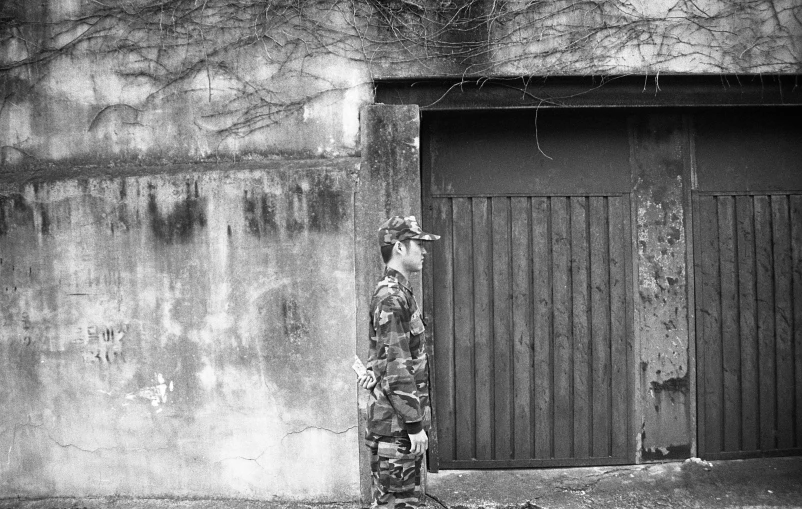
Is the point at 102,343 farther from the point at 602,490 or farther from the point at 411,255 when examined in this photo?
the point at 602,490

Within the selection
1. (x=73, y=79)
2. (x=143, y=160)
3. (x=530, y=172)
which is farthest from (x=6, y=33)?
(x=530, y=172)

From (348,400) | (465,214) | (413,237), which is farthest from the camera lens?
(465,214)

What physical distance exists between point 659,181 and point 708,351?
Result: 1398 millimetres

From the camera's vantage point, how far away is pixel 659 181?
530cm

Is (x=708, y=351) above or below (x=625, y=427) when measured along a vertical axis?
above

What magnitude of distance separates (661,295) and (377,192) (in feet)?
7.91

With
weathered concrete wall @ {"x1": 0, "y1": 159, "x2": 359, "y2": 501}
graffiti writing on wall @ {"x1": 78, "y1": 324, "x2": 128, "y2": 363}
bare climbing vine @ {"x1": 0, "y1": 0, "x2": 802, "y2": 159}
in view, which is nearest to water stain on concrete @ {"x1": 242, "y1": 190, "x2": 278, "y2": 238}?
weathered concrete wall @ {"x1": 0, "y1": 159, "x2": 359, "y2": 501}

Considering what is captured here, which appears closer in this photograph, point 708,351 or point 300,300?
point 300,300

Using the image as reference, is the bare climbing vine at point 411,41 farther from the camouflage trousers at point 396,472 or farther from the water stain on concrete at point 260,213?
the camouflage trousers at point 396,472

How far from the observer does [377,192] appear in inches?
185

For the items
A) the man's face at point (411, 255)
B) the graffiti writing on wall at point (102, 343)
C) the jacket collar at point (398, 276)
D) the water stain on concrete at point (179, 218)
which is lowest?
the graffiti writing on wall at point (102, 343)

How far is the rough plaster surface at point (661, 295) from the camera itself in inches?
208

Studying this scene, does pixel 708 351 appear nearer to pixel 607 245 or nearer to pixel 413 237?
pixel 607 245

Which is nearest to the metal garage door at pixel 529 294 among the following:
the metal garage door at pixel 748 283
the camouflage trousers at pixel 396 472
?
the metal garage door at pixel 748 283
